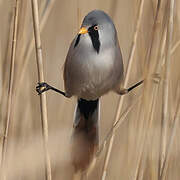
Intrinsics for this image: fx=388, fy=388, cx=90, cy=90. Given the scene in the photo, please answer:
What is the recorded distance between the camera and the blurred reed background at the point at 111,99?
1.21 metres

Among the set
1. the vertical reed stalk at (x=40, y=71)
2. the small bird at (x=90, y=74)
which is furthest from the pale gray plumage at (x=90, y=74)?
the vertical reed stalk at (x=40, y=71)

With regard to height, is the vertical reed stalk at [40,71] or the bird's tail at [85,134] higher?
the vertical reed stalk at [40,71]

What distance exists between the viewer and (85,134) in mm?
1489

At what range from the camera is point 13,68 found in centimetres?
120

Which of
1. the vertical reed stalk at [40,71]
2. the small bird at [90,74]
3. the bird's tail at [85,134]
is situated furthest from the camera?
the bird's tail at [85,134]

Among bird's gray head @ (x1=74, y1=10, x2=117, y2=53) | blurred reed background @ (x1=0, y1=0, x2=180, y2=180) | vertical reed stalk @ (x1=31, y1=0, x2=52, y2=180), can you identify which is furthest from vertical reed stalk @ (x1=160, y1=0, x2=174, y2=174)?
vertical reed stalk @ (x1=31, y1=0, x2=52, y2=180)

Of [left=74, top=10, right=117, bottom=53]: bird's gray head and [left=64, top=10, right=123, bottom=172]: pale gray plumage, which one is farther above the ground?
[left=74, top=10, right=117, bottom=53]: bird's gray head

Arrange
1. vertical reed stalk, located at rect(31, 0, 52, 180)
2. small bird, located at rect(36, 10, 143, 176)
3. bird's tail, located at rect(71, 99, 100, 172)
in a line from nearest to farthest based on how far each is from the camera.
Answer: vertical reed stalk, located at rect(31, 0, 52, 180)
small bird, located at rect(36, 10, 143, 176)
bird's tail, located at rect(71, 99, 100, 172)

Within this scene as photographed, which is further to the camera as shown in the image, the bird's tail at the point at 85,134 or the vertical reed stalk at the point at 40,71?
the bird's tail at the point at 85,134

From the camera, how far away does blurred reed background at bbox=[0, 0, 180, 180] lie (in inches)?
47.8

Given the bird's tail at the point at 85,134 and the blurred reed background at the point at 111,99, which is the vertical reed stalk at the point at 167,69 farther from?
the bird's tail at the point at 85,134

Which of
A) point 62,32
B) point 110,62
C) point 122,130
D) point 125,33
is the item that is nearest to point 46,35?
point 62,32

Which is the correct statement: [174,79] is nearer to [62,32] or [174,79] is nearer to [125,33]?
[125,33]

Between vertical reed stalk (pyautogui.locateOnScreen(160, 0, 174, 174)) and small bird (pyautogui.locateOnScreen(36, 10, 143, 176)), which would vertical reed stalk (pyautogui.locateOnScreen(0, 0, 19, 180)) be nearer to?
small bird (pyautogui.locateOnScreen(36, 10, 143, 176))
